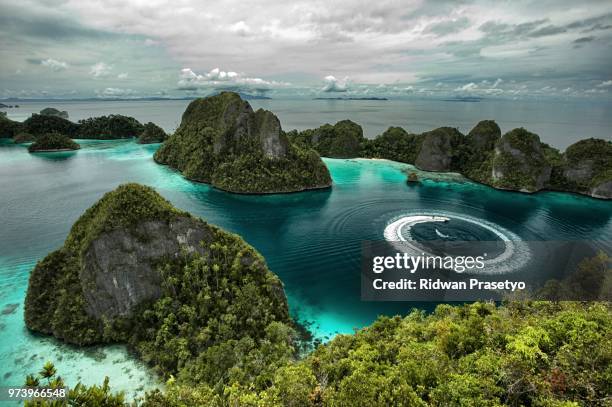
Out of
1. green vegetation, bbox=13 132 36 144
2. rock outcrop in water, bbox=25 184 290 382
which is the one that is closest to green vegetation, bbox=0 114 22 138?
green vegetation, bbox=13 132 36 144

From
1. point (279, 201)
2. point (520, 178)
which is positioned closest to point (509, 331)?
point (279, 201)

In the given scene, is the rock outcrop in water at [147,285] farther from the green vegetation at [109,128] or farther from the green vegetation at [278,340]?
the green vegetation at [109,128]

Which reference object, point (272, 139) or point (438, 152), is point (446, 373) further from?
point (438, 152)

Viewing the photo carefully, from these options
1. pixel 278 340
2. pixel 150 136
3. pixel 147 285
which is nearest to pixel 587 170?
pixel 278 340

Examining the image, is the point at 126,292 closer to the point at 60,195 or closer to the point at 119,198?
the point at 119,198

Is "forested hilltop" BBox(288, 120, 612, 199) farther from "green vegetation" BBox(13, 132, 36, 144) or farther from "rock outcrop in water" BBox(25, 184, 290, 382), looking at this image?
"green vegetation" BBox(13, 132, 36, 144)

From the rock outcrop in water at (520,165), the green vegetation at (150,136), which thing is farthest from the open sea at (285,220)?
the green vegetation at (150,136)
